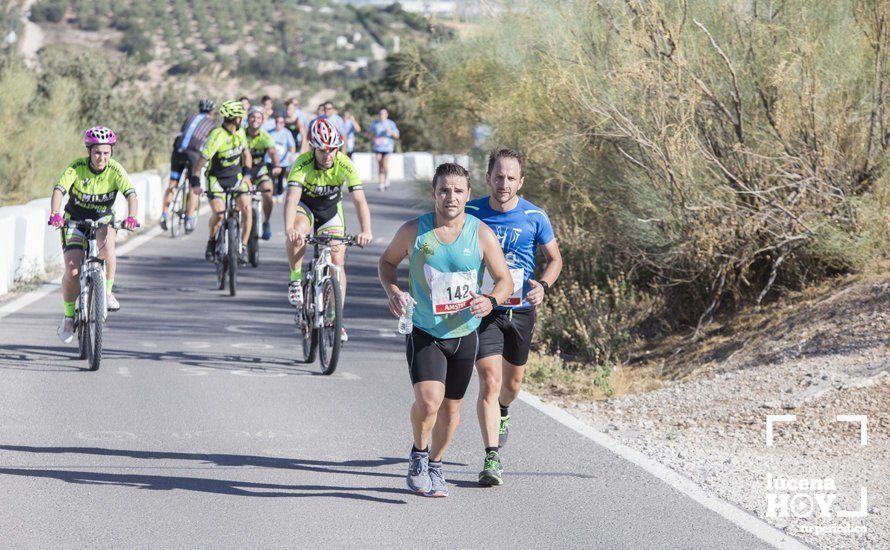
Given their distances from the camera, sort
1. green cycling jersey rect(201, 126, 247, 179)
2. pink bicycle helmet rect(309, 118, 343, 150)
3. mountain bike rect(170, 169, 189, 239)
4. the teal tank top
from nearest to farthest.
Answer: the teal tank top < pink bicycle helmet rect(309, 118, 343, 150) < green cycling jersey rect(201, 126, 247, 179) < mountain bike rect(170, 169, 189, 239)

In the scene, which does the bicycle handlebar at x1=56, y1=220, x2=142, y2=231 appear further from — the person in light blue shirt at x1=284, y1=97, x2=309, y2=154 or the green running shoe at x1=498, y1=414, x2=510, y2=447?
A: the person in light blue shirt at x1=284, y1=97, x2=309, y2=154

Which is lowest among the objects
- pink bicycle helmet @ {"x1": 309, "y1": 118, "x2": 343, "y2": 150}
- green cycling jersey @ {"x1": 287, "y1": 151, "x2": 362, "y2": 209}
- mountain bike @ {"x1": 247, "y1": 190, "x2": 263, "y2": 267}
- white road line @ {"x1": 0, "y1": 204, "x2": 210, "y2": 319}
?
white road line @ {"x1": 0, "y1": 204, "x2": 210, "y2": 319}

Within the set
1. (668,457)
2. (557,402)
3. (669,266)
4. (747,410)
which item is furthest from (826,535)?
(669,266)

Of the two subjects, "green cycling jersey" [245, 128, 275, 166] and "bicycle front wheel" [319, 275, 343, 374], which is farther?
"green cycling jersey" [245, 128, 275, 166]

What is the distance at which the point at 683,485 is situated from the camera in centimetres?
789

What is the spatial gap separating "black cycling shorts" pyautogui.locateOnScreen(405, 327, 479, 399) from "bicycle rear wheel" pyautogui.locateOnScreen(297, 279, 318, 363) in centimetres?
454

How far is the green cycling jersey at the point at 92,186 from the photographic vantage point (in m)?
12.1

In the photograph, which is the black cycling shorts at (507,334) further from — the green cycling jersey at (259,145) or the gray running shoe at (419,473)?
the green cycling jersey at (259,145)

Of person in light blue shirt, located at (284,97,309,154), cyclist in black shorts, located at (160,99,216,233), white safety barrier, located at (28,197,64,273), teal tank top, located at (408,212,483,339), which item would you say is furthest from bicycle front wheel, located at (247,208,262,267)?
teal tank top, located at (408,212,483,339)

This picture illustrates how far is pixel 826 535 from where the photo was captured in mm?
6926

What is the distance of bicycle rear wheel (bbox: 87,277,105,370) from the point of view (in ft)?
37.2

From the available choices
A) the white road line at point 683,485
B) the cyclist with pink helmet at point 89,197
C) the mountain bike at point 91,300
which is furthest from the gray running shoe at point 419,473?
the cyclist with pink helmet at point 89,197

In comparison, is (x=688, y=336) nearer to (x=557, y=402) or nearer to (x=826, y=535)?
(x=557, y=402)

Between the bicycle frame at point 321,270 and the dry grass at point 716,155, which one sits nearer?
the bicycle frame at point 321,270
